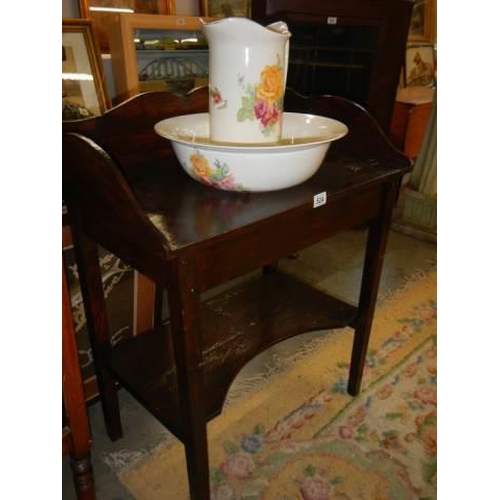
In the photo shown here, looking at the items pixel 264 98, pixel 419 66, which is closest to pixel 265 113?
pixel 264 98

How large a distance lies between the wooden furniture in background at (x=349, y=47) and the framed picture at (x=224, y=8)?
144 mm

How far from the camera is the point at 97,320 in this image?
0.98m

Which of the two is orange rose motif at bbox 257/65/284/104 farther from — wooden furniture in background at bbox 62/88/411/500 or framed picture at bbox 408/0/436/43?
framed picture at bbox 408/0/436/43

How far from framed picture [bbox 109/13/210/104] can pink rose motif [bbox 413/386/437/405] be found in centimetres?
104

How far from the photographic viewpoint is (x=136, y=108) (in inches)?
35.0

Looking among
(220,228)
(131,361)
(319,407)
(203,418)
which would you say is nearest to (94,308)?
(131,361)

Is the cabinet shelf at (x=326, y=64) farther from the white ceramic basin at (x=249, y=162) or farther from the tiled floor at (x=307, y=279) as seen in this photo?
the white ceramic basin at (x=249, y=162)

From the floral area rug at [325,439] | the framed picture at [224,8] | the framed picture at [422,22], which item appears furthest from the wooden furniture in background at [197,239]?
the framed picture at [422,22]

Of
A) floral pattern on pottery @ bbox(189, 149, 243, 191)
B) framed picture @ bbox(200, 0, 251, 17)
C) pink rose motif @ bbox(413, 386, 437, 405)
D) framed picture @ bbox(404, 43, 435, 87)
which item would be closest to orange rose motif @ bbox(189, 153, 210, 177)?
floral pattern on pottery @ bbox(189, 149, 243, 191)

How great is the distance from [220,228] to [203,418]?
0.36 metres

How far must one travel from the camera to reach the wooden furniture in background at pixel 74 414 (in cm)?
72

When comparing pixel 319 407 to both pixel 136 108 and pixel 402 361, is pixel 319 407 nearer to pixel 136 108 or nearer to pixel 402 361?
pixel 402 361

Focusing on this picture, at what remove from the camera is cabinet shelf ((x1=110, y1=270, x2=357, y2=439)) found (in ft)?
3.06
